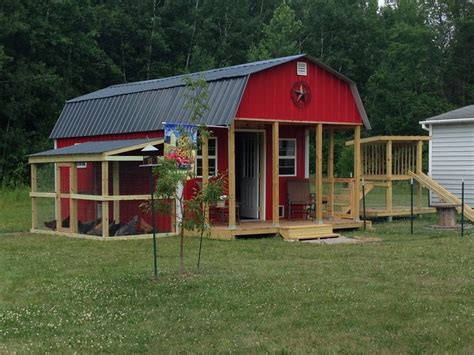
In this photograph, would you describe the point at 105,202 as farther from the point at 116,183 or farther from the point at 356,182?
the point at 356,182

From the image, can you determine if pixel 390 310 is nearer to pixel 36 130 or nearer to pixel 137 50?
pixel 36 130

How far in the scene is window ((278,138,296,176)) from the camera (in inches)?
669

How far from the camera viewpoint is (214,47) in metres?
41.2

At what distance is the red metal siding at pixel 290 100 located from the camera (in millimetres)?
14211

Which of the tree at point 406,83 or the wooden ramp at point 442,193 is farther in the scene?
the tree at point 406,83

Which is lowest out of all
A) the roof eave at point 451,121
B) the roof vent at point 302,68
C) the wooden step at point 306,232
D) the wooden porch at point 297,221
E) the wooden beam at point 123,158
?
the wooden step at point 306,232

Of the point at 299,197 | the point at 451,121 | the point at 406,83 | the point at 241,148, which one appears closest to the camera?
the point at 299,197

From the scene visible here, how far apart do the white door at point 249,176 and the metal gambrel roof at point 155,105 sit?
74.8 inches

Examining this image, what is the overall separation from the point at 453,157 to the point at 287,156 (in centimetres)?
655

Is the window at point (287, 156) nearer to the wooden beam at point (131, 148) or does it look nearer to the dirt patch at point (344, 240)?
the dirt patch at point (344, 240)

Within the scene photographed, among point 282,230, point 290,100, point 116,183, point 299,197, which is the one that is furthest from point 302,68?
point 116,183

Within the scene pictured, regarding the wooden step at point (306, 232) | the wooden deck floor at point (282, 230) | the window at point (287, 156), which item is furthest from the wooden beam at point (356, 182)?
the wooden step at point (306, 232)

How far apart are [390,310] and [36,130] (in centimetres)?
2735

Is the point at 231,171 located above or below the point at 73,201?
above
